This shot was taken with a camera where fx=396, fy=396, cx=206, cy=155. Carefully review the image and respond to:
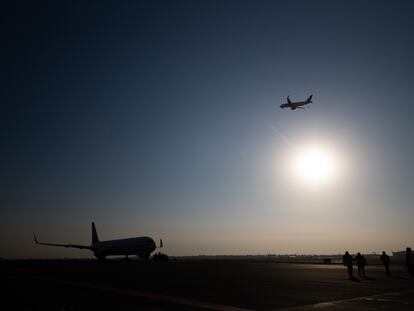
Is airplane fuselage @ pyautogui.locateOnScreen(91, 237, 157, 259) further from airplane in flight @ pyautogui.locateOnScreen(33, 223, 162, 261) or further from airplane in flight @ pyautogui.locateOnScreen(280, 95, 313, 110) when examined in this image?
airplane in flight @ pyautogui.locateOnScreen(280, 95, 313, 110)

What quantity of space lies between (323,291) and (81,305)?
37.7ft

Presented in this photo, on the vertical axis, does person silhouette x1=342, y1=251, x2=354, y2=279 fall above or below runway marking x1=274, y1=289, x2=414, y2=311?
above

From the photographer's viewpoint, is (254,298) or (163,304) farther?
(254,298)

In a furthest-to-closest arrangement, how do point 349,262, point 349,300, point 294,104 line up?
point 294,104 → point 349,262 → point 349,300

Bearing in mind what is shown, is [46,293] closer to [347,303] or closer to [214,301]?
[214,301]

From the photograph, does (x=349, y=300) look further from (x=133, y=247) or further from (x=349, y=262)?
(x=133, y=247)

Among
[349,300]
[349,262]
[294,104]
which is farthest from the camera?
[294,104]

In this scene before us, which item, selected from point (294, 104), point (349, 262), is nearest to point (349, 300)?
point (349, 262)

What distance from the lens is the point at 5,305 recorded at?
49.9 ft

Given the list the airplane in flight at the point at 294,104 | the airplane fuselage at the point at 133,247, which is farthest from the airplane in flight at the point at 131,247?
the airplane in flight at the point at 294,104

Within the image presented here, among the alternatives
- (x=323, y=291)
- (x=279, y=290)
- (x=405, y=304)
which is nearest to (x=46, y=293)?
(x=279, y=290)

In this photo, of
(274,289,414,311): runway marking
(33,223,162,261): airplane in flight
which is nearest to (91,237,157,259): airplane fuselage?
(33,223,162,261): airplane in flight

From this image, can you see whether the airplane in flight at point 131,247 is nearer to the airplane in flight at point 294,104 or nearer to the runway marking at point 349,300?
the airplane in flight at point 294,104

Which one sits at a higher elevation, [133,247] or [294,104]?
[294,104]
